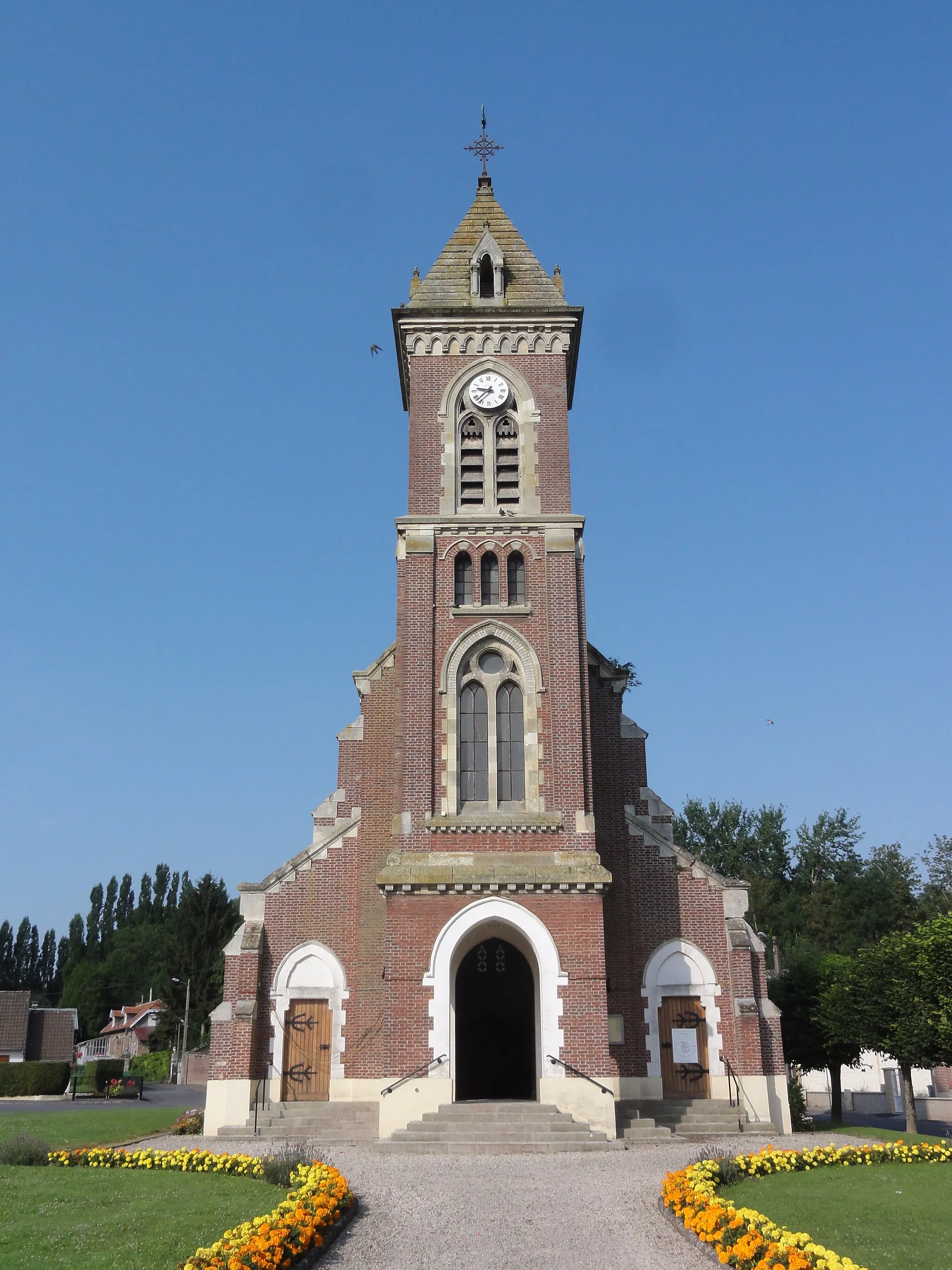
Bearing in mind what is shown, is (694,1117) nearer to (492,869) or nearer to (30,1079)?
(492,869)

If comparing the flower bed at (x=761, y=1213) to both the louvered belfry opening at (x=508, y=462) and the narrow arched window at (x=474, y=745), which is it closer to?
the narrow arched window at (x=474, y=745)

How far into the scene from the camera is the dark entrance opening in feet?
92.3

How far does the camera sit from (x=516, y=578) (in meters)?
27.2

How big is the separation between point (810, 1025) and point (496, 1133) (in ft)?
49.5

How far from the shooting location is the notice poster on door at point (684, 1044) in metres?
25.4

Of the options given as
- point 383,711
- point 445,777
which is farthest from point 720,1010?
point 383,711

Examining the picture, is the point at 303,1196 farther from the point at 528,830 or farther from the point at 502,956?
the point at 502,956

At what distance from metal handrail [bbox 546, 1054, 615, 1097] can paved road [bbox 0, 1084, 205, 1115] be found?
1667cm

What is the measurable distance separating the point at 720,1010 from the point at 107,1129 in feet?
49.4

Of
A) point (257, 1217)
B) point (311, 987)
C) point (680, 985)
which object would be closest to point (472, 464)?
point (311, 987)

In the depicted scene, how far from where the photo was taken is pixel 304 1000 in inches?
1014

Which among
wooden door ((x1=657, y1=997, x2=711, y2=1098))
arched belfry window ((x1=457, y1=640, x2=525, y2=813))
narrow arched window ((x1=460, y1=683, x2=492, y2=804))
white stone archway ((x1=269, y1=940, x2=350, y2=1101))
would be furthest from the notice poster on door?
white stone archway ((x1=269, y1=940, x2=350, y2=1101))

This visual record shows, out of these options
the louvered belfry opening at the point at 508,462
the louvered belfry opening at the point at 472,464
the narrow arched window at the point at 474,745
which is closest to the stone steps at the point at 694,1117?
the narrow arched window at the point at 474,745

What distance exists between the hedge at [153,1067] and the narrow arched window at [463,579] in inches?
2023
